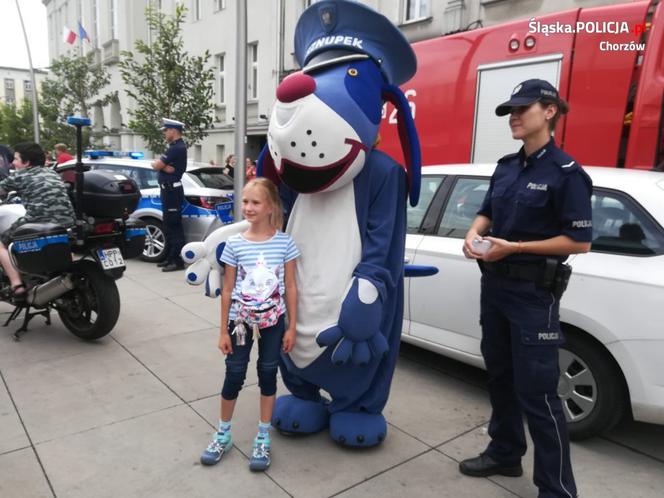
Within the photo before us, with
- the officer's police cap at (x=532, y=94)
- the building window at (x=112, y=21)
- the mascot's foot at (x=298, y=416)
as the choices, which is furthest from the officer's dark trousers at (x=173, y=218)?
the building window at (x=112, y=21)

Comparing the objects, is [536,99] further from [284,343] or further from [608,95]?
[608,95]

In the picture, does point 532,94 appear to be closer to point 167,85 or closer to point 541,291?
point 541,291

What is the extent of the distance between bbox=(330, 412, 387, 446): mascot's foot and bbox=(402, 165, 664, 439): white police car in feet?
3.24

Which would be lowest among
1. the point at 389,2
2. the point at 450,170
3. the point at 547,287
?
the point at 547,287

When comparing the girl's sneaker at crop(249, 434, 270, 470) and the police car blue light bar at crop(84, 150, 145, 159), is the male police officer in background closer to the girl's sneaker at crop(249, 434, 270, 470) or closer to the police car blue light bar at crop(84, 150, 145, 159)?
the police car blue light bar at crop(84, 150, 145, 159)

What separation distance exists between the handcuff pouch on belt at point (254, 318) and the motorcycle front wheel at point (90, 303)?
7.27ft

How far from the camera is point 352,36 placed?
2617mm

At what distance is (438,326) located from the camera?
12.2 ft

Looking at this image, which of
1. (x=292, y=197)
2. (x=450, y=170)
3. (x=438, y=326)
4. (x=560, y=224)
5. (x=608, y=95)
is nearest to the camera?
(x=560, y=224)

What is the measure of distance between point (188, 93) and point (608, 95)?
859 centimetres

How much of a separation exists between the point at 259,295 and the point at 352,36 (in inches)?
53.4

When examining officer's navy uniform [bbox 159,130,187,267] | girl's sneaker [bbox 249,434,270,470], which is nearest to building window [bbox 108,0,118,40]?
officer's navy uniform [bbox 159,130,187,267]

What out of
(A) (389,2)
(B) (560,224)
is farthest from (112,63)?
(B) (560,224)

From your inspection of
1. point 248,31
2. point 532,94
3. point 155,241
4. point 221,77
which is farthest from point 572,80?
point 221,77
